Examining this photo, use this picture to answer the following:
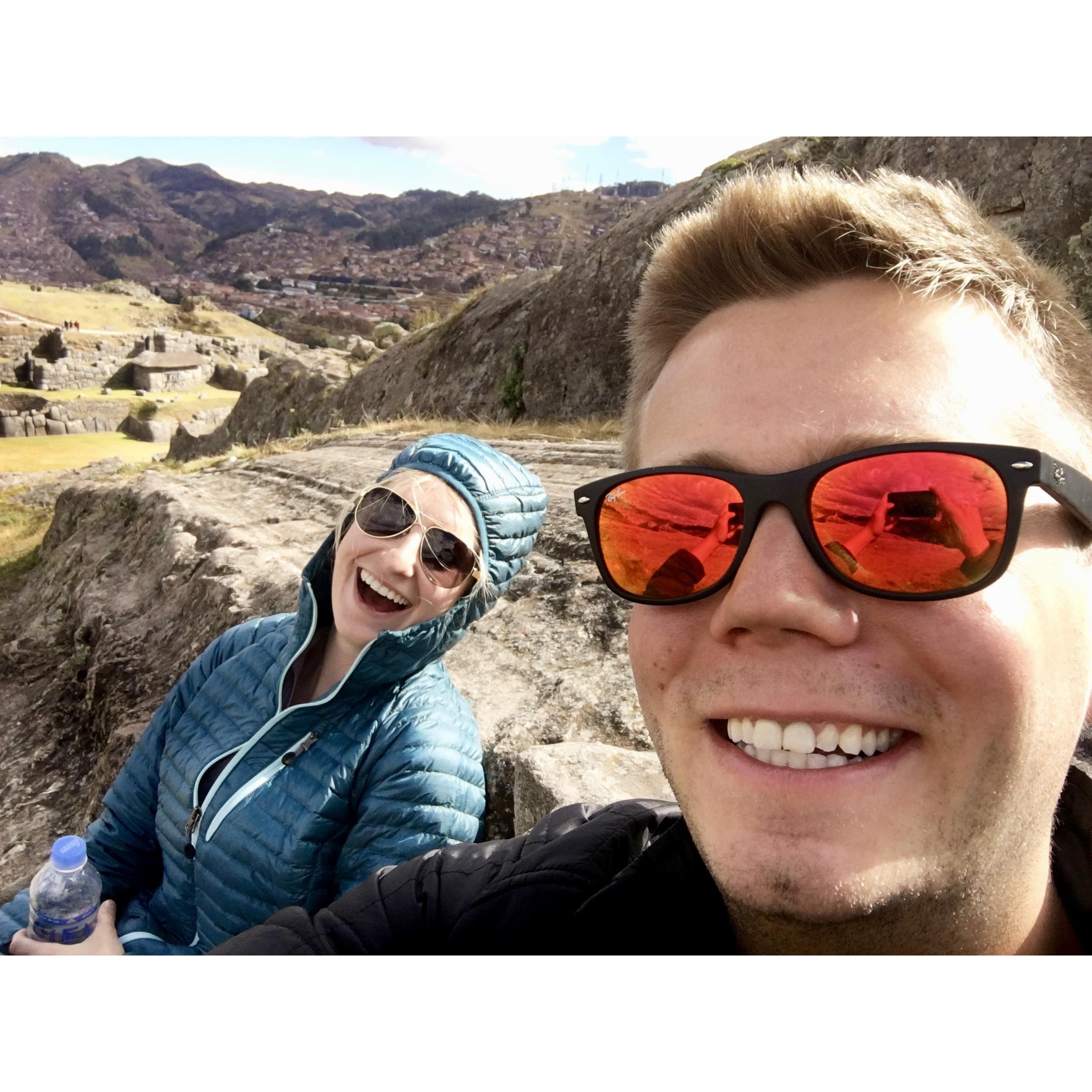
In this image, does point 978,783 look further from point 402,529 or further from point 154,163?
point 154,163

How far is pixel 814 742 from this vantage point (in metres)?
0.86

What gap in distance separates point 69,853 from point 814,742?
1.85 meters

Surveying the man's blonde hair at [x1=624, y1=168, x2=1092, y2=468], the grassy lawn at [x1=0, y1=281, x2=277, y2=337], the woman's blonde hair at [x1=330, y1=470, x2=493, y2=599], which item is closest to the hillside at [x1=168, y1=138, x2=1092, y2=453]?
the woman's blonde hair at [x1=330, y1=470, x2=493, y2=599]

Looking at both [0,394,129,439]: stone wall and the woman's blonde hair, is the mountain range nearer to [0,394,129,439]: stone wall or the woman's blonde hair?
the woman's blonde hair

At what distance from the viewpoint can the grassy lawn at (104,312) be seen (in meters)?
24.8

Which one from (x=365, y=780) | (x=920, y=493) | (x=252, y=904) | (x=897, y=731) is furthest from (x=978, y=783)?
(x=252, y=904)

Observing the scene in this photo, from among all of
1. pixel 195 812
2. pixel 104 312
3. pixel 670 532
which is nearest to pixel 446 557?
pixel 195 812

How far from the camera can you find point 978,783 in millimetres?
834

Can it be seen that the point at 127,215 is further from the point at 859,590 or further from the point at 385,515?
the point at 859,590

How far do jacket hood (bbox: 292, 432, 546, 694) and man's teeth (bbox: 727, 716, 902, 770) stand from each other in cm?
119

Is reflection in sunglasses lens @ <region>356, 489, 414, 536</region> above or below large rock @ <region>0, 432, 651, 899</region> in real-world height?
above

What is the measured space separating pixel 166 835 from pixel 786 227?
2229 millimetres

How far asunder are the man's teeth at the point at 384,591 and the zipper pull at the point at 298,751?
0.41m

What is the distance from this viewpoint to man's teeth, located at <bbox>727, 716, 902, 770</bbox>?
85cm
